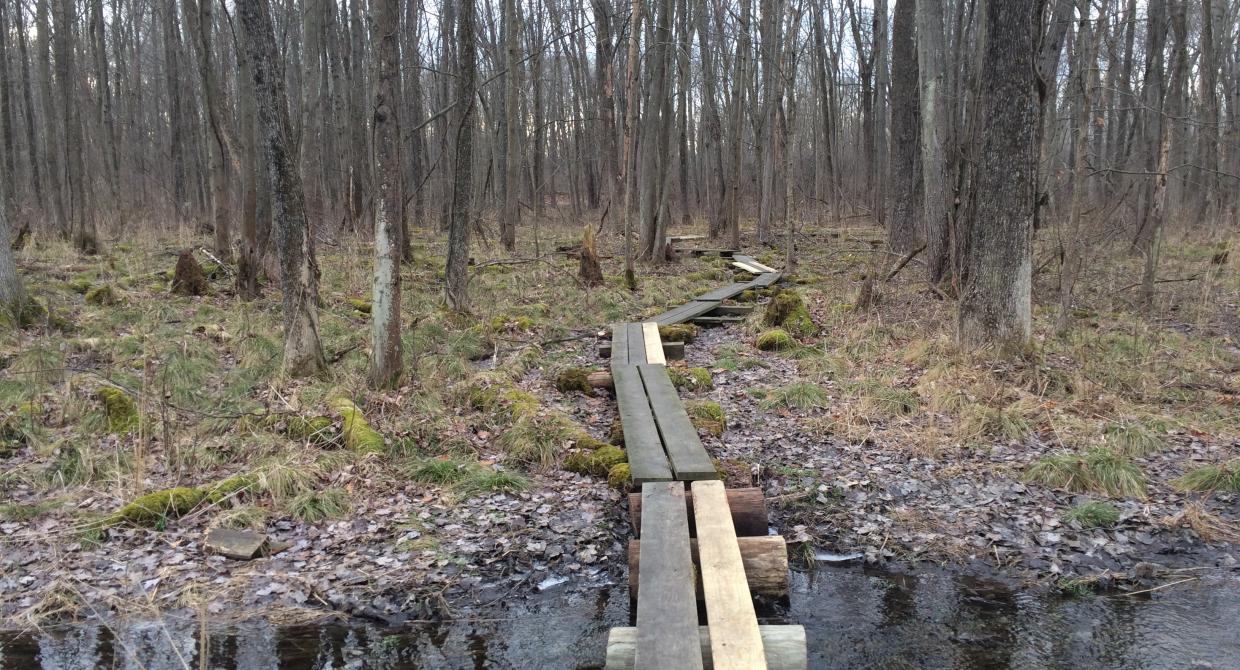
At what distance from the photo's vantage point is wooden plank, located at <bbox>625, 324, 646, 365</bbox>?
8.87 metres

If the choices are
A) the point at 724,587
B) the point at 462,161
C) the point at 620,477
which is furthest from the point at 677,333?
the point at 724,587

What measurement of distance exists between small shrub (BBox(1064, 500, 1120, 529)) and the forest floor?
14 millimetres

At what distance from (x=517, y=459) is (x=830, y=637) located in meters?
3.02

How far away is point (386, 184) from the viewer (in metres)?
6.89

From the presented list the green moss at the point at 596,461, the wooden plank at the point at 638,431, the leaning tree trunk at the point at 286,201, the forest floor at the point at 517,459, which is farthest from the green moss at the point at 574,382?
the leaning tree trunk at the point at 286,201

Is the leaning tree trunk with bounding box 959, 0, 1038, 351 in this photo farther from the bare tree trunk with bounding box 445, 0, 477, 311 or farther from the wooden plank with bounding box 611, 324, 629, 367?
the bare tree trunk with bounding box 445, 0, 477, 311

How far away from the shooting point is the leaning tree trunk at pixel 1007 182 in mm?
7926

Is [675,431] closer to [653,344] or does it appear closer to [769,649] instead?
[769,649]

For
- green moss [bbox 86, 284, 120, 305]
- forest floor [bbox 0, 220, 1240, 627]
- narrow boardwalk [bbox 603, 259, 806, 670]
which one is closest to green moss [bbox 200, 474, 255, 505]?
forest floor [bbox 0, 220, 1240, 627]

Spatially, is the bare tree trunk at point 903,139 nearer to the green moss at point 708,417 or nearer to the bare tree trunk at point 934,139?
the bare tree trunk at point 934,139

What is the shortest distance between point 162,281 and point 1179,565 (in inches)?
539

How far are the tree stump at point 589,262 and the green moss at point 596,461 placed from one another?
812 centimetres

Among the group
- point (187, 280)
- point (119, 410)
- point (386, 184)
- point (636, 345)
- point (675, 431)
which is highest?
point (386, 184)

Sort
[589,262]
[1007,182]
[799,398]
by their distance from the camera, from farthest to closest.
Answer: [589,262] < [1007,182] < [799,398]
